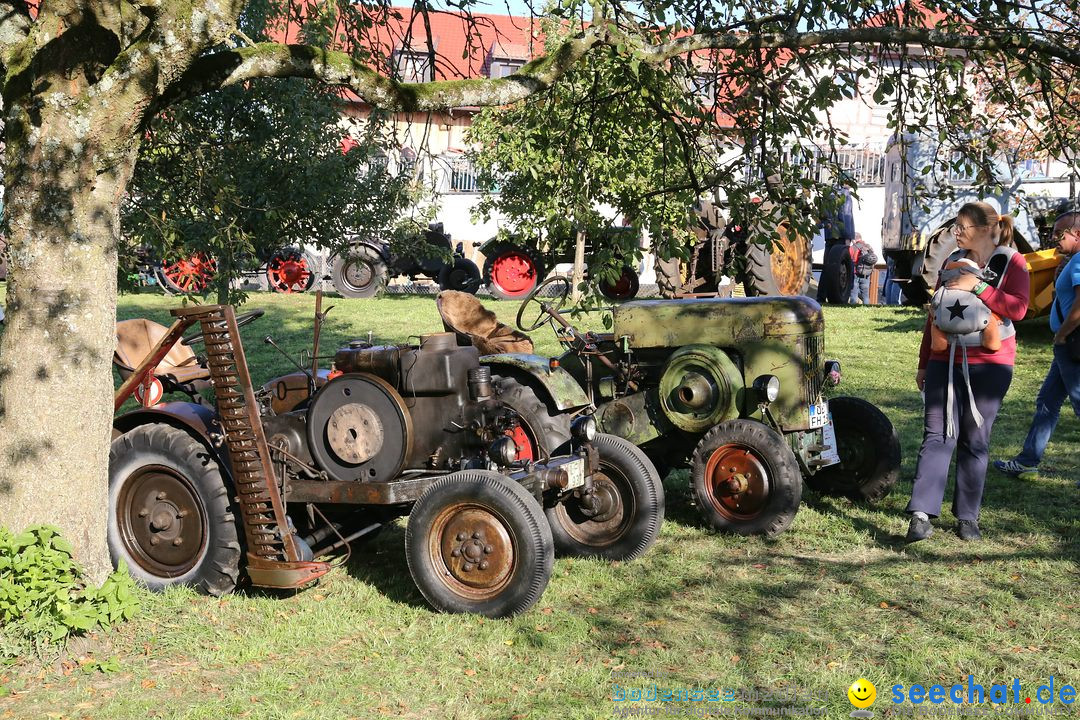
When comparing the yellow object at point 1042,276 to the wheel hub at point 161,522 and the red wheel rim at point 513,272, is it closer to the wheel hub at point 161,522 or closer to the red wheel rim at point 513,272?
the red wheel rim at point 513,272

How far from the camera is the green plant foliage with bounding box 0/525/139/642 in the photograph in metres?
3.99

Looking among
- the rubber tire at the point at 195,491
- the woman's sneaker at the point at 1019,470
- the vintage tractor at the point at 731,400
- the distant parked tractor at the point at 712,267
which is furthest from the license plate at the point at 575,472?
the distant parked tractor at the point at 712,267

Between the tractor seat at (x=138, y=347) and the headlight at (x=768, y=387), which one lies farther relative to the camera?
the tractor seat at (x=138, y=347)

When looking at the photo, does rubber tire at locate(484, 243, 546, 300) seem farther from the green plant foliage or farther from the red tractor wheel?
the green plant foliage

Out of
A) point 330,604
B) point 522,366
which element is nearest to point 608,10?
point 522,366

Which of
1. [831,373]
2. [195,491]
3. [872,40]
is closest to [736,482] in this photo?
[831,373]

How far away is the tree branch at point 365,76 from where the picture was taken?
167 inches

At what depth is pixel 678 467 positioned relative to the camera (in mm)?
6656

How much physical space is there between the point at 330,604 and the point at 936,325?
10.7 feet

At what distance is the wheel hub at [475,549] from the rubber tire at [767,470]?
5.72ft

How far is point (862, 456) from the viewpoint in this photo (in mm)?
6562

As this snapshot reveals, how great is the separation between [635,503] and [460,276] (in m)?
14.9

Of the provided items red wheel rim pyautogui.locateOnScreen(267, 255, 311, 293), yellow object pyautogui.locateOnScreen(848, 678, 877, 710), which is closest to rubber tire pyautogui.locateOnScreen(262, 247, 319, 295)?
red wheel rim pyautogui.locateOnScreen(267, 255, 311, 293)

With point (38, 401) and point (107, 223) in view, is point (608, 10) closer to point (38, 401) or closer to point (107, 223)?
point (107, 223)
